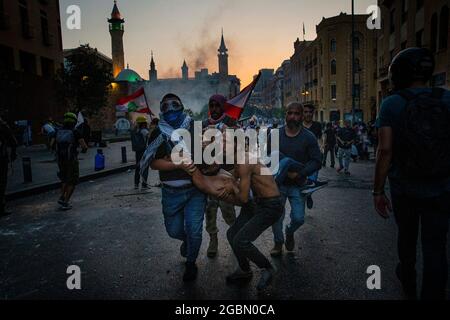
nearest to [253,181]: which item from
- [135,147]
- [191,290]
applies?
[191,290]

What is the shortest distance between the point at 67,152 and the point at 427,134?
6253 mm

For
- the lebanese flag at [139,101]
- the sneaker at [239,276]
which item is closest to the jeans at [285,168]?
the sneaker at [239,276]

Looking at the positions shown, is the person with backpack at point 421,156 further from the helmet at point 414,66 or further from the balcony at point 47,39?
the balcony at point 47,39

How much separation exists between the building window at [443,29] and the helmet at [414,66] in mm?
16539

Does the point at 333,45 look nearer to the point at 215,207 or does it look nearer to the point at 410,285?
the point at 215,207

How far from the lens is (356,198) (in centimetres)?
760

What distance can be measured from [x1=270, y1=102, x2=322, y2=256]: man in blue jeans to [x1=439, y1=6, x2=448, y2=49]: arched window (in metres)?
15.6

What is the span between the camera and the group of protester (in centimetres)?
255

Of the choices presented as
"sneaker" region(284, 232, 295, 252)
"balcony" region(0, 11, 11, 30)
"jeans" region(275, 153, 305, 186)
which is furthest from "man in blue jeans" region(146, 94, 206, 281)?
"balcony" region(0, 11, 11, 30)

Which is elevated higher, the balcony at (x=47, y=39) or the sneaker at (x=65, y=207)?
the balcony at (x=47, y=39)

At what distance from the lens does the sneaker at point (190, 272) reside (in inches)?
143

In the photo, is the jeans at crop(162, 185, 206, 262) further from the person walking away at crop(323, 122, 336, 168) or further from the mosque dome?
the mosque dome

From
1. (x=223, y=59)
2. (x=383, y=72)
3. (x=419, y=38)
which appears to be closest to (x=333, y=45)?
(x=383, y=72)
